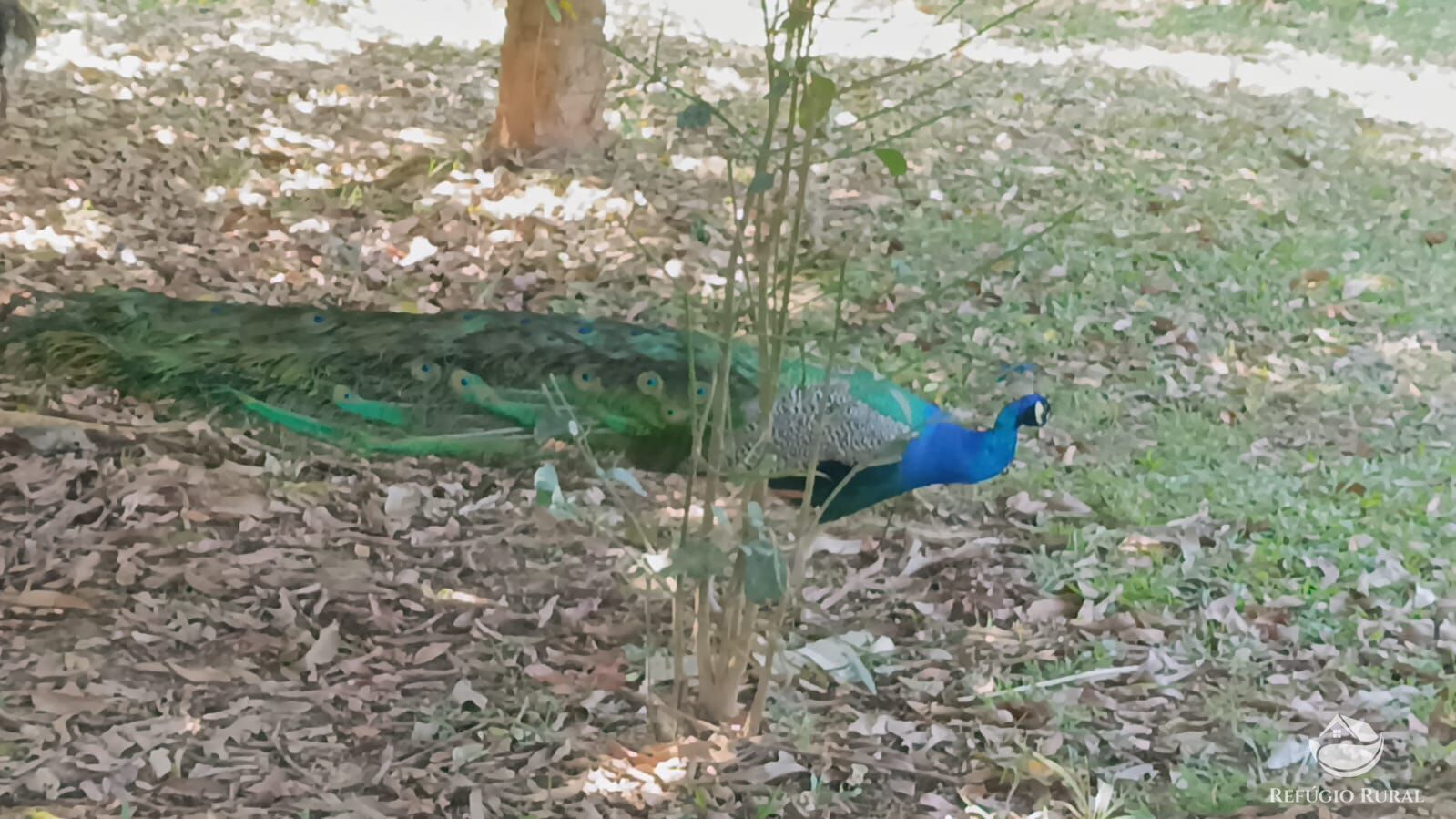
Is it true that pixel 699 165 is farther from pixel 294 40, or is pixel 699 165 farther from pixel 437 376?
pixel 437 376

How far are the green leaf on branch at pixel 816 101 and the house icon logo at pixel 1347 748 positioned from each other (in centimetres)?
160

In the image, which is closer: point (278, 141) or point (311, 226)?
point (311, 226)

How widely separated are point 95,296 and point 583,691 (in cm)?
168

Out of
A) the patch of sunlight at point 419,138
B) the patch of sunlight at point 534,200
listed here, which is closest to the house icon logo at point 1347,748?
the patch of sunlight at point 534,200

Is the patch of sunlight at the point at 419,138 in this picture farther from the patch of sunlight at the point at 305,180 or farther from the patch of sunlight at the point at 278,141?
the patch of sunlight at the point at 305,180

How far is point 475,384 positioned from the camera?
129 inches

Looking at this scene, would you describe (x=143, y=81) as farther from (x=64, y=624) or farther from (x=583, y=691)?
(x=583, y=691)

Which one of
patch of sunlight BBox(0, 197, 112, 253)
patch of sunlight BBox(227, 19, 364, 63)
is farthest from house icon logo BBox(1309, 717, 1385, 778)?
patch of sunlight BBox(227, 19, 364, 63)

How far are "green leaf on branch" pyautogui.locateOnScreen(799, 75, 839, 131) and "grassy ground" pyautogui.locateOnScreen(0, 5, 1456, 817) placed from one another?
0.36 metres

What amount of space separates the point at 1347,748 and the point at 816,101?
5.50ft

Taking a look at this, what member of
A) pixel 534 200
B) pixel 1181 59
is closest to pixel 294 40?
pixel 534 200

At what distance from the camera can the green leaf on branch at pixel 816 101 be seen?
6.77ft

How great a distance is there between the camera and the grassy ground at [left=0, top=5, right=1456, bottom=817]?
2572 mm

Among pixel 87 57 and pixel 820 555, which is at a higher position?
pixel 87 57
